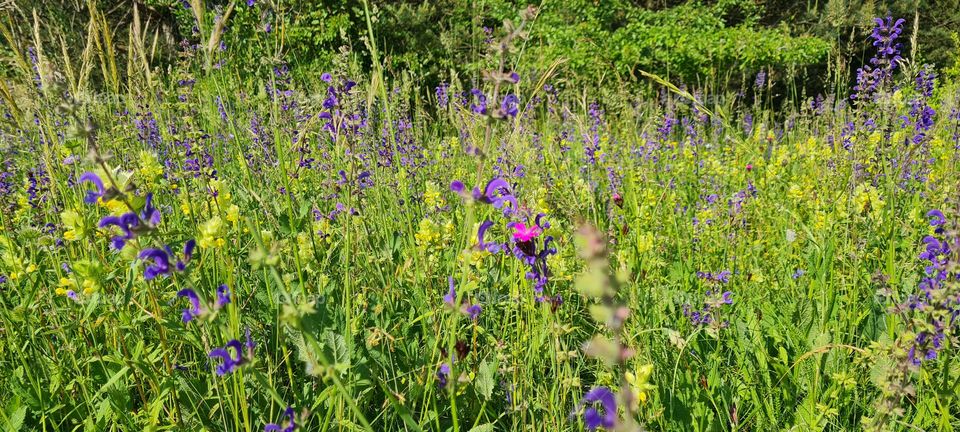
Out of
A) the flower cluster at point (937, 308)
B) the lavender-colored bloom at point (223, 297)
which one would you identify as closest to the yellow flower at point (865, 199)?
the flower cluster at point (937, 308)

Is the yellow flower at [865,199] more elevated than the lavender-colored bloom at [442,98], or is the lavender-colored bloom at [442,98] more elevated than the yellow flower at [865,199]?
the lavender-colored bloom at [442,98]

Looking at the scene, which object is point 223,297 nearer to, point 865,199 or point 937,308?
point 937,308

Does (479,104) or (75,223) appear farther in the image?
(479,104)

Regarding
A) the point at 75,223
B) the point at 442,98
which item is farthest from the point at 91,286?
the point at 442,98

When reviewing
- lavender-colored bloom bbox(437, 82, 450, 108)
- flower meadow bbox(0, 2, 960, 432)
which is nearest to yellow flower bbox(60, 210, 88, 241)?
flower meadow bbox(0, 2, 960, 432)

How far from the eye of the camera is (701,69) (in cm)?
1013

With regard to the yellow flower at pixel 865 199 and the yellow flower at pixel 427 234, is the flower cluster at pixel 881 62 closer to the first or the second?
the yellow flower at pixel 865 199

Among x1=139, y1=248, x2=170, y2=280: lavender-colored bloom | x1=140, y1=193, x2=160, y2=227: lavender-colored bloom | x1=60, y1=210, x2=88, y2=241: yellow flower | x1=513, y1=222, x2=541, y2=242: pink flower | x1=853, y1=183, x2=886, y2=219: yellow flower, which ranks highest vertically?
x1=140, y1=193, x2=160, y2=227: lavender-colored bloom

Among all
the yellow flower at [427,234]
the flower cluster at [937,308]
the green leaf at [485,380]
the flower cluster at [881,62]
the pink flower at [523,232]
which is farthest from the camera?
the flower cluster at [881,62]

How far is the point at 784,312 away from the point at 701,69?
29.8 feet

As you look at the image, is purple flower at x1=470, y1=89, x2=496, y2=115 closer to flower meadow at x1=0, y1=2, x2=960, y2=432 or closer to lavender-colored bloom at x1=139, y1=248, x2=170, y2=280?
flower meadow at x1=0, y1=2, x2=960, y2=432

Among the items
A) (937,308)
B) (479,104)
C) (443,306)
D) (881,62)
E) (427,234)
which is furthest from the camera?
(881,62)

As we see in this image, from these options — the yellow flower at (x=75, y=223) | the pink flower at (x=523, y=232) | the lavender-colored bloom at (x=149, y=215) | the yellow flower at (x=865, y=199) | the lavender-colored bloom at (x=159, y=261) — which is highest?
the lavender-colored bloom at (x=149, y=215)

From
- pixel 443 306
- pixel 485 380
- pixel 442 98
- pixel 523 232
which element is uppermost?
pixel 523 232
